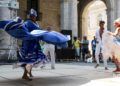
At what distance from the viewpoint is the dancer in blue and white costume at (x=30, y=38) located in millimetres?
9352

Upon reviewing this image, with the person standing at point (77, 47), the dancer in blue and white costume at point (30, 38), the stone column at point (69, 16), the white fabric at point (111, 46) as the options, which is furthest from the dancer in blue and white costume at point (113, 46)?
the stone column at point (69, 16)

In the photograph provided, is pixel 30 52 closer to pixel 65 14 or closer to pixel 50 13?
pixel 65 14

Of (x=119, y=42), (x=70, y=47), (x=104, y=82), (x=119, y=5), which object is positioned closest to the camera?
(x=104, y=82)

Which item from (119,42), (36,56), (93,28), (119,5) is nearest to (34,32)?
(36,56)

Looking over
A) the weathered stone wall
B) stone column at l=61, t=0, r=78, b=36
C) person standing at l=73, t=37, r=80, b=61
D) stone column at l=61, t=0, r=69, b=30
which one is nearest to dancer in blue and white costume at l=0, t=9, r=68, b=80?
person standing at l=73, t=37, r=80, b=61

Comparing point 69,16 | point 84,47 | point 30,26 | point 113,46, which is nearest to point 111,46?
point 113,46

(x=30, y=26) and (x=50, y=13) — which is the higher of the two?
(x=50, y=13)

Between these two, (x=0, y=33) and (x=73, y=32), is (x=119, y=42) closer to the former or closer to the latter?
(x=0, y=33)

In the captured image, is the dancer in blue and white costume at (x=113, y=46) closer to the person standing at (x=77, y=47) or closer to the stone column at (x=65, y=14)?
the person standing at (x=77, y=47)

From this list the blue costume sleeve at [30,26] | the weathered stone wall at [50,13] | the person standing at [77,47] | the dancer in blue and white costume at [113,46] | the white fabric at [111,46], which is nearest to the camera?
the blue costume sleeve at [30,26]

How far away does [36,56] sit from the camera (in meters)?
9.48

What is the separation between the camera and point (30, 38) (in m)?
9.36

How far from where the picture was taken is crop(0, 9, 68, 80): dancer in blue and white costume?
9.35 meters

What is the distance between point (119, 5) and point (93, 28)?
30091 millimetres
